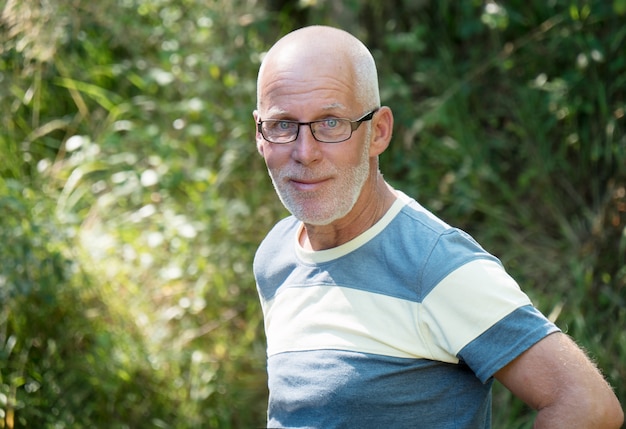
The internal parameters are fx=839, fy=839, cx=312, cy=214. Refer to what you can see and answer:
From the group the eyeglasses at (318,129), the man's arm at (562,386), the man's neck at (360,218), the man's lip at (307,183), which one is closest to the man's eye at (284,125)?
the eyeglasses at (318,129)

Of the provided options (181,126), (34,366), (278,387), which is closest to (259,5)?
(181,126)

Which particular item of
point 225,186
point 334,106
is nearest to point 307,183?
point 334,106

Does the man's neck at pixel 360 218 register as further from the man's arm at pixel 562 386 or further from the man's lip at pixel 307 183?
the man's arm at pixel 562 386

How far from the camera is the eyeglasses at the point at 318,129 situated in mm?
2051

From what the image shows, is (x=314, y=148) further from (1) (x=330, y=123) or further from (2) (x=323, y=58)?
(2) (x=323, y=58)

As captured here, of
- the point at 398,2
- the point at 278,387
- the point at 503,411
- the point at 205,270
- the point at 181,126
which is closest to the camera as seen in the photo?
the point at 278,387

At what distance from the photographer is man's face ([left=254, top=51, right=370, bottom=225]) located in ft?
6.68

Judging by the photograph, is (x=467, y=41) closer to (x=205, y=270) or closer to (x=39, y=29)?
(x=205, y=270)

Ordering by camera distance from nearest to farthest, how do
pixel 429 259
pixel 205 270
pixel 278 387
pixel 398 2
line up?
1. pixel 429 259
2. pixel 278 387
3. pixel 205 270
4. pixel 398 2

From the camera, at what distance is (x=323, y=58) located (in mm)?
2061

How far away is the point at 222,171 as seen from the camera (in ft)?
15.3

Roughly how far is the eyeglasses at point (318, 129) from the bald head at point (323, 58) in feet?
0.22

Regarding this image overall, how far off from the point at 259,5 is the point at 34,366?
91.3 inches

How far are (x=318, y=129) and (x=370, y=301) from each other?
1.44 ft
